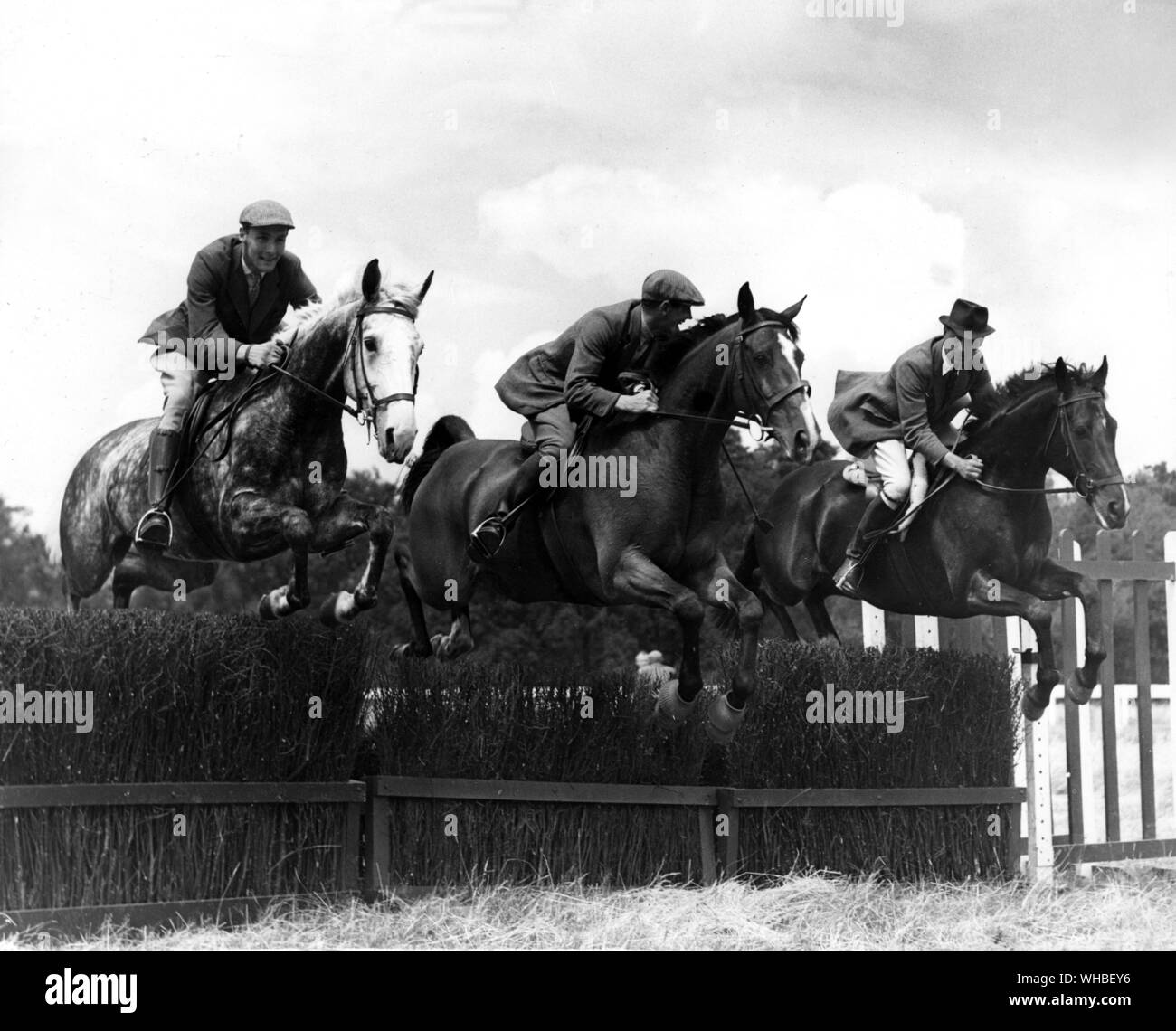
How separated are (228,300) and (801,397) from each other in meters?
2.81

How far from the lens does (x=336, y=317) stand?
25.7 ft

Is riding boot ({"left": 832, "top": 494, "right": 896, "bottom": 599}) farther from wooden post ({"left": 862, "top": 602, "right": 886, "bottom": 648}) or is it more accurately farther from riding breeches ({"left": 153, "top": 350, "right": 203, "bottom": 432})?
riding breeches ({"left": 153, "top": 350, "right": 203, "bottom": 432})

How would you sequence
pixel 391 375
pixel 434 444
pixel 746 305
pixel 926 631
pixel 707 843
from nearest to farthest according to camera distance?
pixel 391 375
pixel 746 305
pixel 707 843
pixel 434 444
pixel 926 631

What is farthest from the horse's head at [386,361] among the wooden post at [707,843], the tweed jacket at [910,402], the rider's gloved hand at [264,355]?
the tweed jacket at [910,402]

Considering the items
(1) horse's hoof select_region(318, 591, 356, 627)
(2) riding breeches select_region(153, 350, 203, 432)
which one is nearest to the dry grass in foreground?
(1) horse's hoof select_region(318, 591, 356, 627)

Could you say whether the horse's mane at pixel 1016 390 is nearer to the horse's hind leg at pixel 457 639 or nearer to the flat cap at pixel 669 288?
the flat cap at pixel 669 288

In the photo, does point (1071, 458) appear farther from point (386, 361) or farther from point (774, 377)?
point (386, 361)

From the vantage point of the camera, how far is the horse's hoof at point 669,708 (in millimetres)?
8109

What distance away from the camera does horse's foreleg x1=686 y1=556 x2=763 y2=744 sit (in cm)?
781

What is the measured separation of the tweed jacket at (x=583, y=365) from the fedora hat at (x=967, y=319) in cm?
208

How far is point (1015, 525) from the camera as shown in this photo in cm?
958

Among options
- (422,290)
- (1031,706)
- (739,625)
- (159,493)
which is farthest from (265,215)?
(1031,706)
